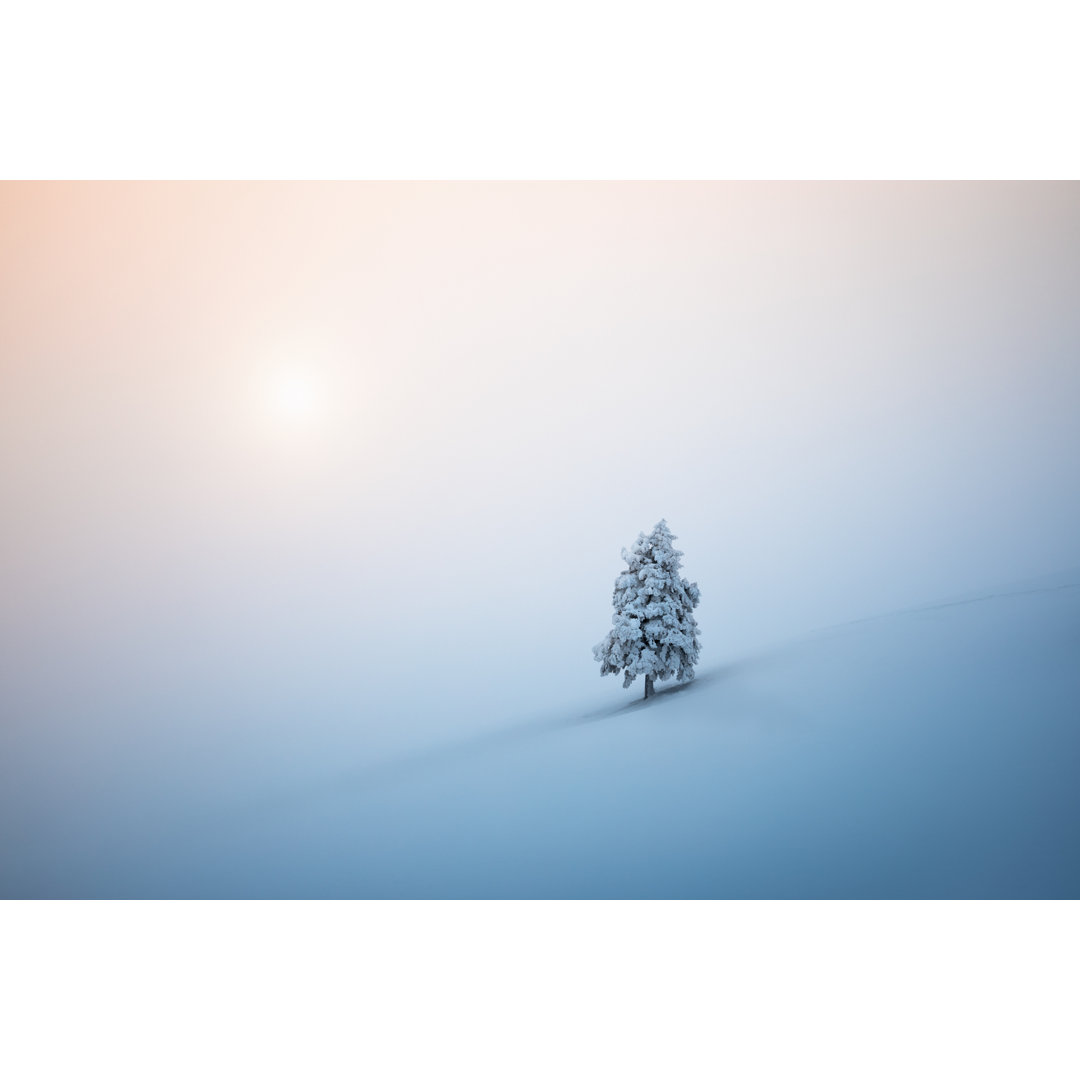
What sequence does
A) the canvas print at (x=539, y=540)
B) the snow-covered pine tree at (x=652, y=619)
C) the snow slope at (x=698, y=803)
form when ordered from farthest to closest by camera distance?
the snow-covered pine tree at (x=652, y=619), the canvas print at (x=539, y=540), the snow slope at (x=698, y=803)

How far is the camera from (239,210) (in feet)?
29.1

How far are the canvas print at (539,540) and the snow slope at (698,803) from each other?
0.14ft

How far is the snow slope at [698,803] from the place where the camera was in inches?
261

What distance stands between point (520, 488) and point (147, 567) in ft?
21.9

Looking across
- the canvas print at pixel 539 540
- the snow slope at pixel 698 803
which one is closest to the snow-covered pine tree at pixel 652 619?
the canvas print at pixel 539 540

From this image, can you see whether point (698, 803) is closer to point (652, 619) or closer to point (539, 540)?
point (652, 619)

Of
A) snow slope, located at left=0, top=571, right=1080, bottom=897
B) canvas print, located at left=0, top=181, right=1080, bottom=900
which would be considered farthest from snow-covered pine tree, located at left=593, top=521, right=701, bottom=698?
snow slope, located at left=0, top=571, right=1080, bottom=897

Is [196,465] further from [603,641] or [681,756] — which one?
[681,756]

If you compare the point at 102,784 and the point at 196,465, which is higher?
the point at 196,465

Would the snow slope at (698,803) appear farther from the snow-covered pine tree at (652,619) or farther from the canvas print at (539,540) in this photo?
the snow-covered pine tree at (652,619)

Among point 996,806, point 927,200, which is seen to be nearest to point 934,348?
point 927,200

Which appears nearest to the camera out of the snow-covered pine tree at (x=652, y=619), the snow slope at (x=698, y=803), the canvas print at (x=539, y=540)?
the snow slope at (x=698, y=803)

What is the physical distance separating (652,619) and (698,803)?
297 centimetres

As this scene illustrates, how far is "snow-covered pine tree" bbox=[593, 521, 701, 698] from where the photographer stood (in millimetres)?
9547
